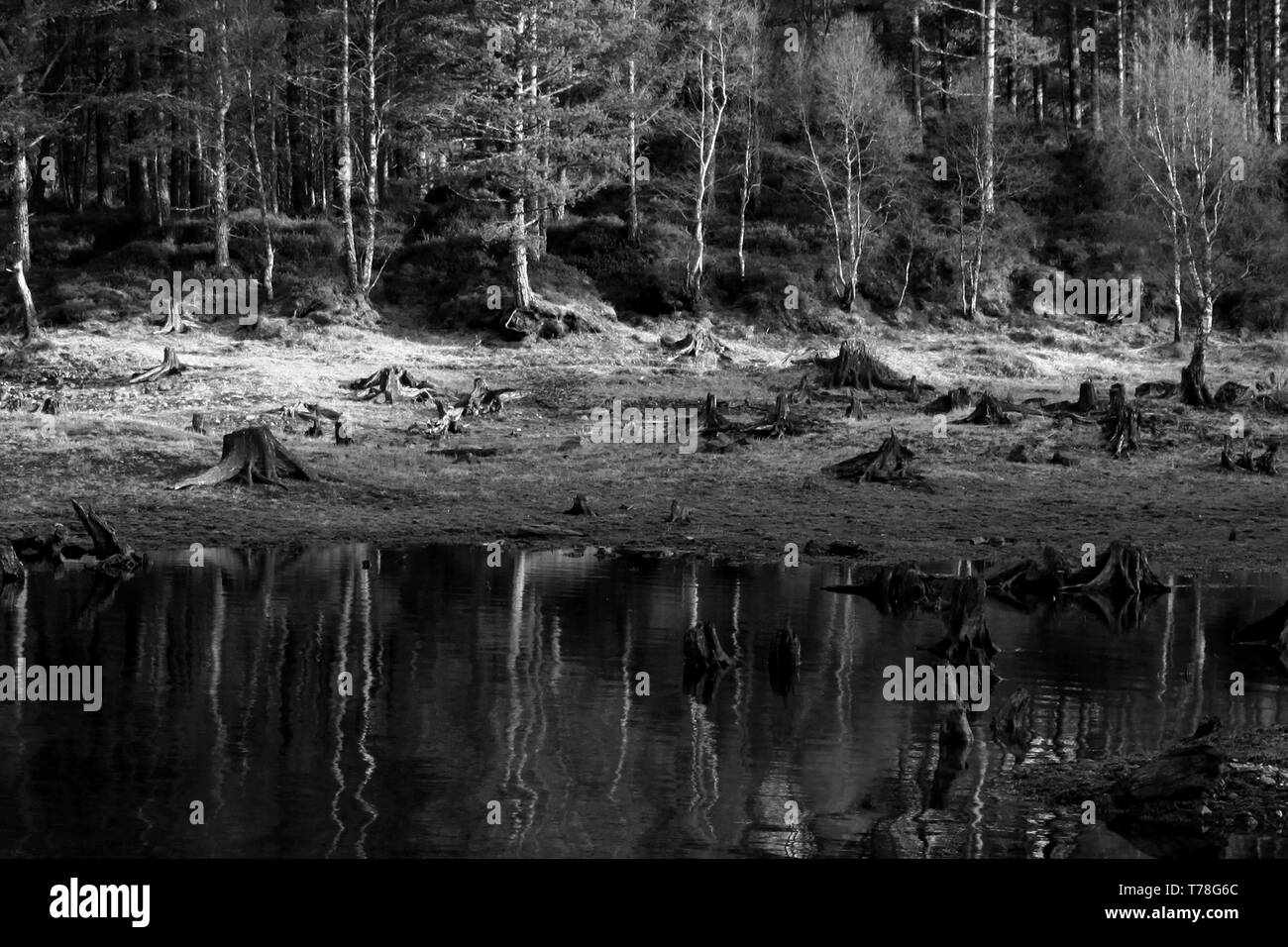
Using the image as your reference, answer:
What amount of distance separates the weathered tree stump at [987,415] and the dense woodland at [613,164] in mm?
15023

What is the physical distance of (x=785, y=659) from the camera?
16781mm

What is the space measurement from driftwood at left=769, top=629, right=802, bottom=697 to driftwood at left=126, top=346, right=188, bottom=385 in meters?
25.4

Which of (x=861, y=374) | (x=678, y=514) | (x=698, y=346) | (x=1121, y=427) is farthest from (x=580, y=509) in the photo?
(x=698, y=346)

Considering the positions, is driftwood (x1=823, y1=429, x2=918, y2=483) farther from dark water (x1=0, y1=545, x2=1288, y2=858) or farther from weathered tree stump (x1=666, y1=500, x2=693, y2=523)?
dark water (x1=0, y1=545, x2=1288, y2=858)

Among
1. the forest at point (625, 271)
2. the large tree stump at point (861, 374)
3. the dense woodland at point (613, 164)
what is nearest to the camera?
the forest at point (625, 271)

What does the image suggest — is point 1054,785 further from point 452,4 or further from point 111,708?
point 452,4

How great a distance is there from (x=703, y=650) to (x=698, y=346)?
29.3 meters

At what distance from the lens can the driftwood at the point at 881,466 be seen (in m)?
30.2

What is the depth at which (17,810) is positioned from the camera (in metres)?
11.8

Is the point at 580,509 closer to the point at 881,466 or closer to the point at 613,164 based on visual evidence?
the point at 881,466

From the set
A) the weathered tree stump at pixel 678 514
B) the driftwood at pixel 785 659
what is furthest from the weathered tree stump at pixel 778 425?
the driftwood at pixel 785 659

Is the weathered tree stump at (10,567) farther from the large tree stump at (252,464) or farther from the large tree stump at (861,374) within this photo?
the large tree stump at (861,374)

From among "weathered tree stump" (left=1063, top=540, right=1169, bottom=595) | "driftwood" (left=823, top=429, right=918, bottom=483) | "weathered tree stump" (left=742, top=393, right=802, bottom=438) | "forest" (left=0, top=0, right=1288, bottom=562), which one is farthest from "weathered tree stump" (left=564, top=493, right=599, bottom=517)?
"weathered tree stump" (left=1063, top=540, right=1169, bottom=595)
